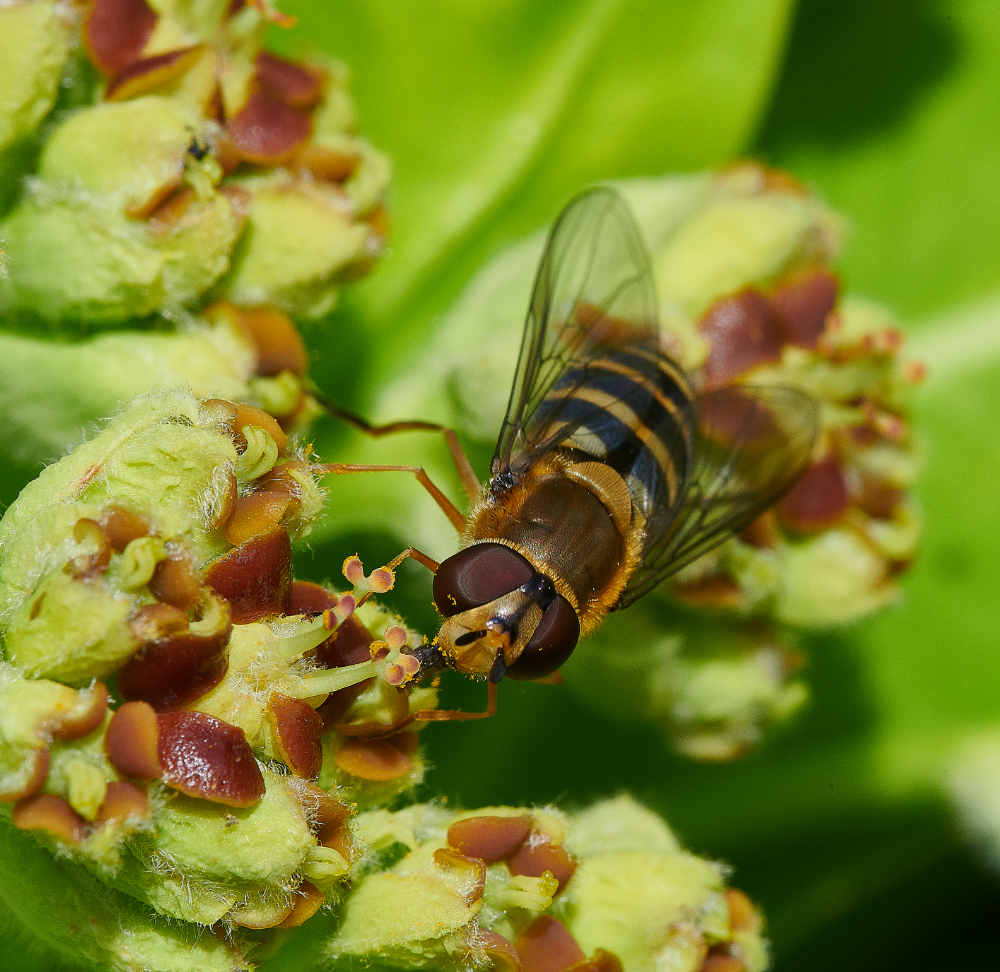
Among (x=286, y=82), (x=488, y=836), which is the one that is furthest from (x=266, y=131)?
(x=488, y=836)

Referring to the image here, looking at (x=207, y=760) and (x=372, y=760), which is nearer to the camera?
(x=207, y=760)

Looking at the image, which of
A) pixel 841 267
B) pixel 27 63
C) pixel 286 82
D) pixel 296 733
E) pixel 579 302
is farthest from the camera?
pixel 841 267

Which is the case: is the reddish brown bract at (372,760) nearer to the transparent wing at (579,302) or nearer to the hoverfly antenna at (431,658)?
the hoverfly antenna at (431,658)

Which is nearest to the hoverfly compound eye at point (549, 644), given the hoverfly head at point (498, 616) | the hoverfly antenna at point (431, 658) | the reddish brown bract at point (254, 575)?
the hoverfly head at point (498, 616)

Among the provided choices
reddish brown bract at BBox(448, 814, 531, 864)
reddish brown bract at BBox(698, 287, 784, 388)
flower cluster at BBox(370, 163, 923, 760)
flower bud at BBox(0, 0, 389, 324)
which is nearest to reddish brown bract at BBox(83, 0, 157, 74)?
flower bud at BBox(0, 0, 389, 324)

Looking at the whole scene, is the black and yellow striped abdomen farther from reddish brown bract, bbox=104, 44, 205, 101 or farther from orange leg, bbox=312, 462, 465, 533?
reddish brown bract, bbox=104, 44, 205, 101

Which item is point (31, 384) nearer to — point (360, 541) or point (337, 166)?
point (337, 166)

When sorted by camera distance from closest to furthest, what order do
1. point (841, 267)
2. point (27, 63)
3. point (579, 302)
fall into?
point (27, 63)
point (579, 302)
point (841, 267)

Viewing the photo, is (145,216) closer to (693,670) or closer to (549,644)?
(549,644)
